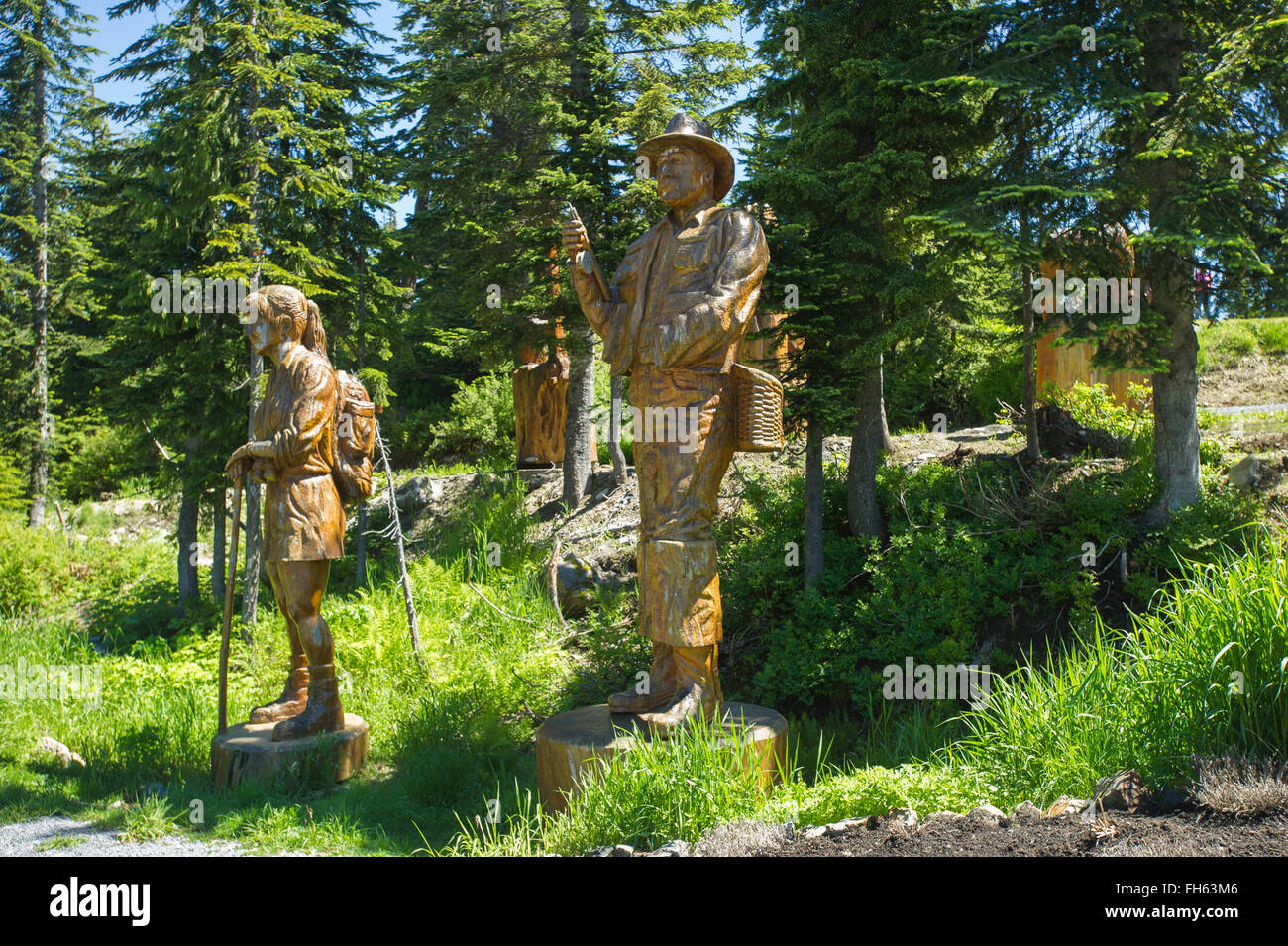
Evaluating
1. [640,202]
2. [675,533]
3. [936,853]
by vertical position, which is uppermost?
[640,202]

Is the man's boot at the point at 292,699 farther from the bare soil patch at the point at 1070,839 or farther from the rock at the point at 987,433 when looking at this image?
the rock at the point at 987,433

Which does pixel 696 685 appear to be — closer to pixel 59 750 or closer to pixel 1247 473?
pixel 59 750

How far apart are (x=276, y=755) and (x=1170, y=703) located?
16.1 ft

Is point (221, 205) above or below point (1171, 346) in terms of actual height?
above

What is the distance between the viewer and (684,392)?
522 centimetres

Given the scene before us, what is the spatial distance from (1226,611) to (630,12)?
10339 mm

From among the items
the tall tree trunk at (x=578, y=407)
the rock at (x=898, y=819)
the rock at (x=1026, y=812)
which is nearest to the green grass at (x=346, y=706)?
the tall tree trunk at (x=578, y=407)

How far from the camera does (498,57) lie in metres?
11.8

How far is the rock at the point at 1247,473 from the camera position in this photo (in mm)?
7648

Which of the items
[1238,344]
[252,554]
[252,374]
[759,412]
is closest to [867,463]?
[759,412]

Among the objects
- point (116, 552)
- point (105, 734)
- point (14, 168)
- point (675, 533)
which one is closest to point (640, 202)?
point (675, 533)

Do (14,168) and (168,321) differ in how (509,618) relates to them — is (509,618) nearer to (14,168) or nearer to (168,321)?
(168,321)

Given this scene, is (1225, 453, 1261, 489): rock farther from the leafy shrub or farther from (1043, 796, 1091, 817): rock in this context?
the leafy shrub

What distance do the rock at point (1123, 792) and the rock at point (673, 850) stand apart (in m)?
1.64
